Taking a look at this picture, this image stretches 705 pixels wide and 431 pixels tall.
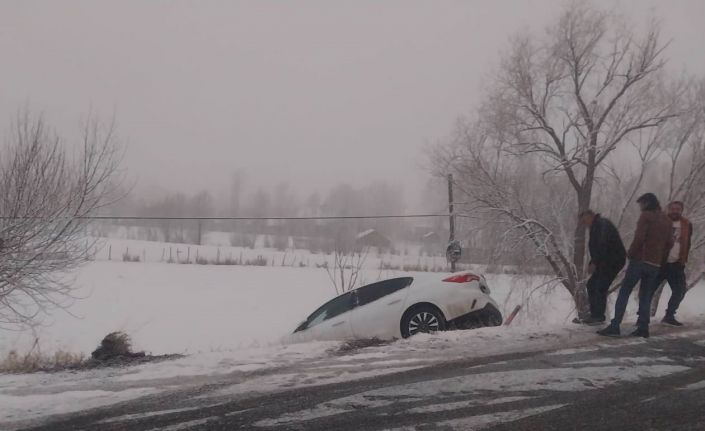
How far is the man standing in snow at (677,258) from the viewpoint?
21.9 feet

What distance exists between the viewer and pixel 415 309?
7406 millimetres

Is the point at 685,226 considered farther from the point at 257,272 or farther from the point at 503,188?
the point at 257,272

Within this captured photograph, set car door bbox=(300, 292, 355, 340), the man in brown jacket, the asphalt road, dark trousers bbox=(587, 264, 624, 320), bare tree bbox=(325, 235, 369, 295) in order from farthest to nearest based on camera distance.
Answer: bare tree bbox=(325, 235, 369, 295), car door bbox=(300, 292, 355, 340), dark trousers bbox=(587, 264, 624, 320), the man in brown jacket, the asphalt road

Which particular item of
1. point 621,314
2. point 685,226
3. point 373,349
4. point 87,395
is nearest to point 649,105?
point 685,226

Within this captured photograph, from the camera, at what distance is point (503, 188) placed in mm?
20641

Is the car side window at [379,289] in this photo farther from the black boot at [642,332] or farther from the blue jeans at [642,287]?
the black boot at [642,332]

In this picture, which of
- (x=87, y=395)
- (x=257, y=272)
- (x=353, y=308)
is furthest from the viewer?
(x=257, y=272)

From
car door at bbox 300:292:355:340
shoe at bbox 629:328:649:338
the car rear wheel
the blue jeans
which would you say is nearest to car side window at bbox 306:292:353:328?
car door at bbox 300:292:355:340

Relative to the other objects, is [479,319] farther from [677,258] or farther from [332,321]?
[677,258]

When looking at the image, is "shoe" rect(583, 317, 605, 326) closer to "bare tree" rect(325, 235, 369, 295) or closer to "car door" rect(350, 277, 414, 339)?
"car door" rect(350, 277, 414, 339)

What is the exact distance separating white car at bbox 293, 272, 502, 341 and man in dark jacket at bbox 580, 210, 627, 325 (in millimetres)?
1468

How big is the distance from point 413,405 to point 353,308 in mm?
4361

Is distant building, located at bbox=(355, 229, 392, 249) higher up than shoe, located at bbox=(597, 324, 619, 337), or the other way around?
distant building, located at bbox=(355, 229, 392, 249)

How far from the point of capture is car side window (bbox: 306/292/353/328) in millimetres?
8242
